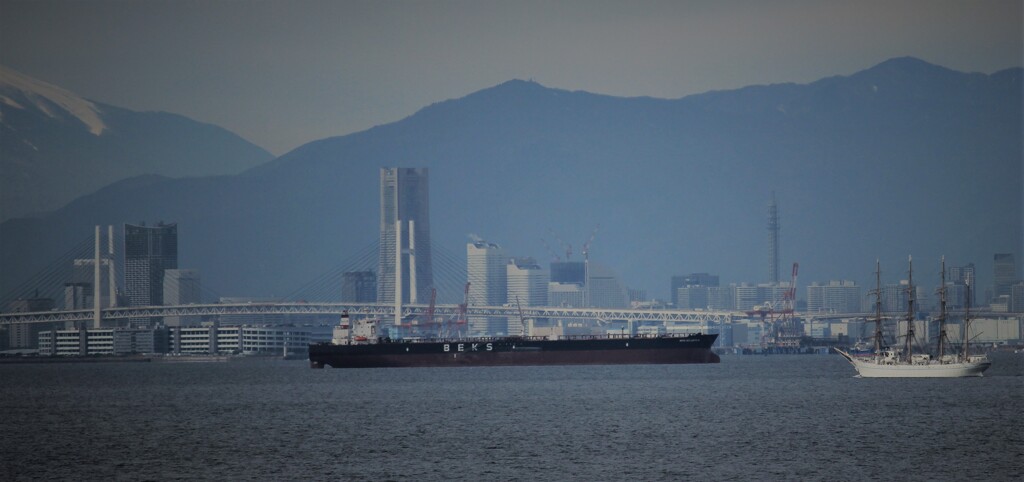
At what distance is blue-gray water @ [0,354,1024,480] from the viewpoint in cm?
3859

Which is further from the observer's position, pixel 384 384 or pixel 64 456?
pixel 384 384

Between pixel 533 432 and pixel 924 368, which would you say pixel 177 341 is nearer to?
pixel 924 368

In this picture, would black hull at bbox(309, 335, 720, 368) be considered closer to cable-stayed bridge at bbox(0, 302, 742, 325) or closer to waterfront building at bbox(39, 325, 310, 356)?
cable-stayed bridge at bbox(0, 302, 742, 325)

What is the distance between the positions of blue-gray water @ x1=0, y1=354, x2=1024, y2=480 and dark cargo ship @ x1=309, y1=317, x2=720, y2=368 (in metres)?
25.6

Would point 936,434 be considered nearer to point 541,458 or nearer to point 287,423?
point 541,458

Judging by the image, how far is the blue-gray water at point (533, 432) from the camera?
127 feet

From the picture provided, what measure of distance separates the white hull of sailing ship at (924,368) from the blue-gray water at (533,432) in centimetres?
82

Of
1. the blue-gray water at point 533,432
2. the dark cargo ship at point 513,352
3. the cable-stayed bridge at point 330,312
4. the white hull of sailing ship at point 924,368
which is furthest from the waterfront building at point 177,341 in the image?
the white hull of sailing ship at point 924,368

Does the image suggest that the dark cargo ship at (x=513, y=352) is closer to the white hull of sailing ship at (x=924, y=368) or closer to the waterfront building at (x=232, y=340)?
the white hull of sailing ship at (x=924, y=368)

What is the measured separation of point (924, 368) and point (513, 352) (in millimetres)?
38117

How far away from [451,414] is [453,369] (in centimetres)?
5123

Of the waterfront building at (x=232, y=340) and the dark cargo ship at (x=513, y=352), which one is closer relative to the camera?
the dark cargo ship at (x=513, y=352)

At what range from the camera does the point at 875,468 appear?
1486 inches

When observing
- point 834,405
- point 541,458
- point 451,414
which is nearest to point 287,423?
point 451,414
